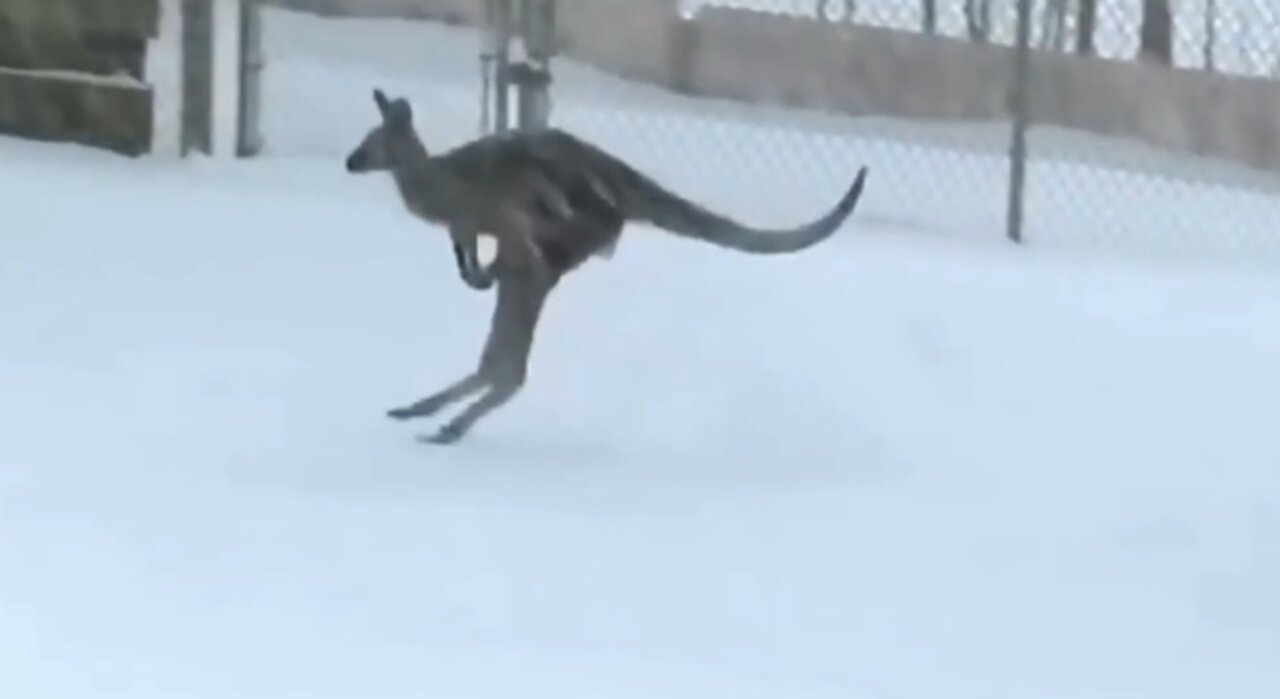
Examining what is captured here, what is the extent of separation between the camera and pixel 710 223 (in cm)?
725

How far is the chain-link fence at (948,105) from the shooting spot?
12.4 metres

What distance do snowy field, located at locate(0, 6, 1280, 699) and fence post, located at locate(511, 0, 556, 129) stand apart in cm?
80

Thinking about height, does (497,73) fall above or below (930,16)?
below

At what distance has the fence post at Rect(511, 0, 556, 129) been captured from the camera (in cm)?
1109

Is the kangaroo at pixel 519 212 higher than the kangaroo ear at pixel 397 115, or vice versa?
the kangaroo ear at pixel 397 115

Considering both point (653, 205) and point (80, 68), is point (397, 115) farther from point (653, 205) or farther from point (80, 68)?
point (80, 68)

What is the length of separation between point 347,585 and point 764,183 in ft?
22.2

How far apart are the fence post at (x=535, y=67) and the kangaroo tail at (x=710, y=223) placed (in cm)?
353

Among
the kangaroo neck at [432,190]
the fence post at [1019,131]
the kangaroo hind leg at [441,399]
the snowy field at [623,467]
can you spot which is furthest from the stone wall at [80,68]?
the kangaroo neck at [432,190]

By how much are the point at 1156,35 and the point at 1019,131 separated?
255cm

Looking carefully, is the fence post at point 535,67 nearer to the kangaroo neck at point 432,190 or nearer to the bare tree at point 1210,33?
the bare tree at point 1210,33

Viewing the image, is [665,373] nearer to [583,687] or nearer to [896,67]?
[583,687]

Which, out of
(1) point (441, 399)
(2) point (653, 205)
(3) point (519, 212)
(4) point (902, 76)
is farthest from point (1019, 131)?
(3) point (519, 212)

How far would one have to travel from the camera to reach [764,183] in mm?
12367
